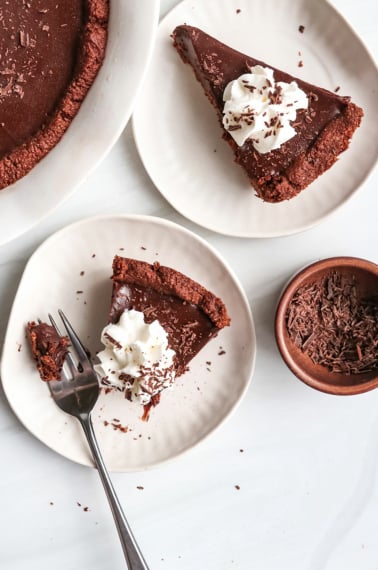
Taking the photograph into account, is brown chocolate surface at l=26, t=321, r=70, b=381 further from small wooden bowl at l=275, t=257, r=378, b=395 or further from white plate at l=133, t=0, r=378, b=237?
small wooden bowl at l=275, t=257, r=378, b=395

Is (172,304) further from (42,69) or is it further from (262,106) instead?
(42,69)

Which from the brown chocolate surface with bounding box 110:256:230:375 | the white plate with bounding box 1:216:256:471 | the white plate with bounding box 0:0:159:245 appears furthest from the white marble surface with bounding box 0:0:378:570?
the white plate with bounding box 0:0:159:245

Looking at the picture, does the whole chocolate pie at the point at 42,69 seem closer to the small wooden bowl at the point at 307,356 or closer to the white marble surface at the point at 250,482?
the white marble surface at the point at 250,482

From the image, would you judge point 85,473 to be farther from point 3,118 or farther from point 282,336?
point 3,118

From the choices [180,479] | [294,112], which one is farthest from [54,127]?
[180,479]

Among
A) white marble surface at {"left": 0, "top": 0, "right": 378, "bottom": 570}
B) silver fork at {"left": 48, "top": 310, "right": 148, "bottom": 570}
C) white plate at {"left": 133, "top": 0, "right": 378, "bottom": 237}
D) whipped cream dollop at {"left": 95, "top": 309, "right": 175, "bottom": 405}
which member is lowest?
white marble surface at {"left": 0, "top": 0, "right": 378, "bottom": 570}

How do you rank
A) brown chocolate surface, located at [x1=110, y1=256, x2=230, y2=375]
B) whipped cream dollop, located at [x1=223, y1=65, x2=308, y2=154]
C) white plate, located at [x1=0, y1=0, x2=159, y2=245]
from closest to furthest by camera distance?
white plate, located at [x1=0, y1=0, x2=159, y2=245] < whipped cream dollop, located at [x1=223, y1=65, x2=308, y2=154] < brown chocolate surface, located at [x1=110, y1=256, x2=230, y2=375]

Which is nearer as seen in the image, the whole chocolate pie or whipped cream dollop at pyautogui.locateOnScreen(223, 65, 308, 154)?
the whole chocolate pie

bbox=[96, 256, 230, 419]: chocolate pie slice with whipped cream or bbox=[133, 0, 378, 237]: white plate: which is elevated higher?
bbox=[133, 0, 378, 237]: white plate
